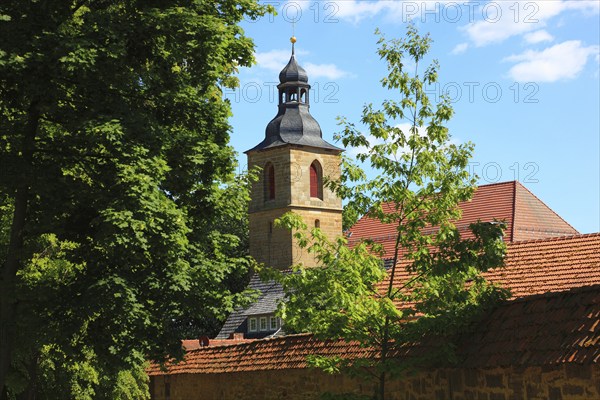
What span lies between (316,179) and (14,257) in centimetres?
5774

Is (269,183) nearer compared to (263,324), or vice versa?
(263,324)

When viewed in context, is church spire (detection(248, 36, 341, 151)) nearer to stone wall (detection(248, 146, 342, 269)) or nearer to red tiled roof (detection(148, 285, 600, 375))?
stone wall (detection(248, 146, 342, 269))

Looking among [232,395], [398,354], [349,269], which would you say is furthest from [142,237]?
[232,395]

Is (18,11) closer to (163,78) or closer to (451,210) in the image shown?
(163,78)

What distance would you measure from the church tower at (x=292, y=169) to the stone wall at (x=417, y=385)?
5095cm

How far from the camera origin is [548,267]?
62.1ft

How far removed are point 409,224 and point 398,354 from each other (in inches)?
74.7

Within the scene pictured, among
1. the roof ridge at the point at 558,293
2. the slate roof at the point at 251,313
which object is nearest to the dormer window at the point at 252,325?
the slate roof at the point at 251,313

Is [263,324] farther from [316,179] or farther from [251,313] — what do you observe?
[316,179]

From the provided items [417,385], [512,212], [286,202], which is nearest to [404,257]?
[417,385]

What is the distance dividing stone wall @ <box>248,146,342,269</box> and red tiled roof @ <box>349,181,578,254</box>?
18.4 metres

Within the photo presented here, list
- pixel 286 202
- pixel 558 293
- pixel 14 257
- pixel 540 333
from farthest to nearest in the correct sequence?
pixel 286 202 < pixel 14 257 < pixel 558 293 < pixel 540 333

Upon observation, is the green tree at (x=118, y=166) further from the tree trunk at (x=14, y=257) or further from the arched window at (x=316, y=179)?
the arched window at (x=316, y=179)

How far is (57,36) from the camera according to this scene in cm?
1634
